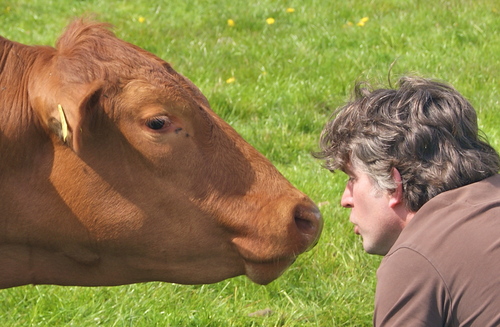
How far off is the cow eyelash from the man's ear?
0.87 meters

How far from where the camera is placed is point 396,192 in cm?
320

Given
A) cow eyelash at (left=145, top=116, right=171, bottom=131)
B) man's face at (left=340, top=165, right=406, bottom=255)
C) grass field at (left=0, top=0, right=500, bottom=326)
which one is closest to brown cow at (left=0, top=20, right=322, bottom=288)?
cow eyelash at (left=145, top=116, right=171, bottom=131)

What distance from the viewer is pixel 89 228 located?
10.5 ft

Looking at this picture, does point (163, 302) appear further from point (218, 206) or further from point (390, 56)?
point (390, 56)

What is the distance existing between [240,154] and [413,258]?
0.83 m

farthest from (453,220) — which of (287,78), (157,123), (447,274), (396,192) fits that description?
(287,78)

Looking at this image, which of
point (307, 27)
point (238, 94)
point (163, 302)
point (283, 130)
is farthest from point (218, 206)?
point (307, 27)

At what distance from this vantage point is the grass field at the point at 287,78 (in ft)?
14.0

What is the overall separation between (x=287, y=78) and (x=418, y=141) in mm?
4273

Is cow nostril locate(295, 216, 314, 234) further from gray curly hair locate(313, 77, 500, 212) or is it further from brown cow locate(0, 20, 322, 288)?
gray curly hair locate(313, 77, 500, 212)

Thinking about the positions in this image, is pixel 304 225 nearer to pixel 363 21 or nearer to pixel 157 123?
pixel 157 123

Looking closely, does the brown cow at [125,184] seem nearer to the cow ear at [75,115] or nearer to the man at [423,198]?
the cow ear at [75,115]

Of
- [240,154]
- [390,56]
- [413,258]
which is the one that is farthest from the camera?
[390,56]

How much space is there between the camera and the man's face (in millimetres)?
3238
